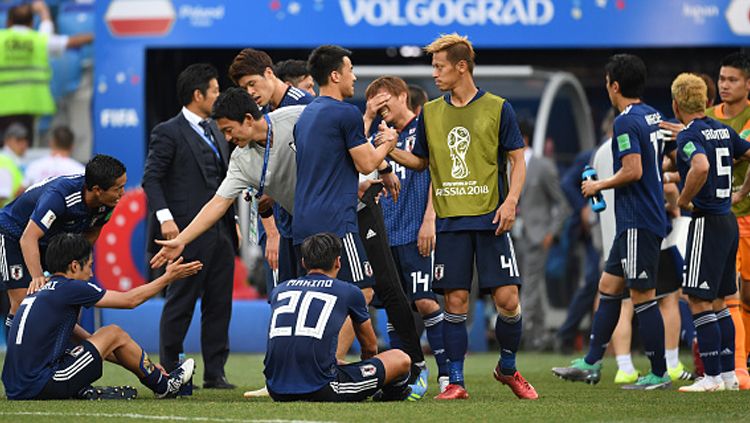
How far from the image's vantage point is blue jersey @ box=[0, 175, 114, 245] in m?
9.24

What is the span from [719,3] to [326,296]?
9.02 metres

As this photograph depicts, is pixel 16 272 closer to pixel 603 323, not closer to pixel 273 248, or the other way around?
pixel 273 248

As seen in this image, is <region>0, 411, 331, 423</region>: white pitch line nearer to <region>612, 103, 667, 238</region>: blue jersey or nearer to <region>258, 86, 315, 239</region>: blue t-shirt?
<region>258, 86, 315, 239</region>: blue t-shirt

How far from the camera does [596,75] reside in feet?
59.2

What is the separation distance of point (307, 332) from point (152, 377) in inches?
53.2

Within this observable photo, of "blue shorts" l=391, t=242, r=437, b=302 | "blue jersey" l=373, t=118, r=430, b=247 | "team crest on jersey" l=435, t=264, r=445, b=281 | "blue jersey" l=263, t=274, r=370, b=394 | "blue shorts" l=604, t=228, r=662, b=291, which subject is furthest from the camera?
"blue jersey" l=373, t=118, r=430, b=247

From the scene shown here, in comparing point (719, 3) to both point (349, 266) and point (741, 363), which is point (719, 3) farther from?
point (349, 266)

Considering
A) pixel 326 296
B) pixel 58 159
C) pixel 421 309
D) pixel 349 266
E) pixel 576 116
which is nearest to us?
pixel 326 296

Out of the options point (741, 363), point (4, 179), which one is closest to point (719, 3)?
point (741, 363)

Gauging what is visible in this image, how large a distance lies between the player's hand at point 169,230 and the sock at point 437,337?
1.83 meters

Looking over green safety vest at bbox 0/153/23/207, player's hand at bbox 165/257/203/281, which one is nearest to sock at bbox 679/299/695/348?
player's hand at bbox 165/257/203/281


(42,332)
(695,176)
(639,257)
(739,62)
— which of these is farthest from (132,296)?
(739,62)

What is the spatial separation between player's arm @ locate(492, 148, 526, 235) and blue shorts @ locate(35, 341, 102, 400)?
97.5 inches

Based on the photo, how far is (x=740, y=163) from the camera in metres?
10.8
